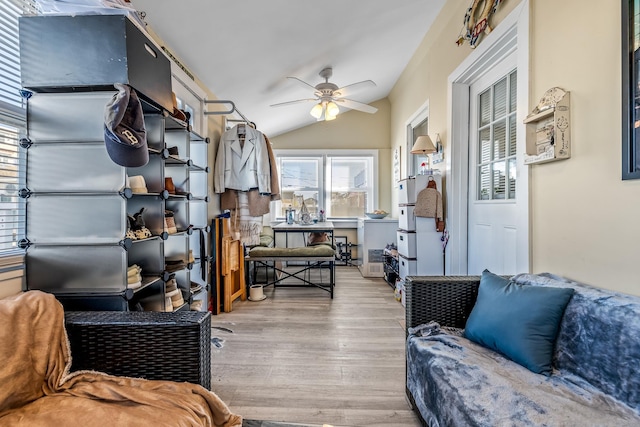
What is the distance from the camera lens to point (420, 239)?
9.39ft

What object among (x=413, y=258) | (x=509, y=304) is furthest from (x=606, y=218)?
(x=413, y=258)

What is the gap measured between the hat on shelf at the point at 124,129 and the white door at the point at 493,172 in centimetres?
220

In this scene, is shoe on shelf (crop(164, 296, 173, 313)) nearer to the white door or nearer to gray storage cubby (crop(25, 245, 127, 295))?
gray storage cubby (crop(25, 245, 127, 295))

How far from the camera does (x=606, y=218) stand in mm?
Answer: 1238

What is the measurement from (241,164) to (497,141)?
229 centimetres

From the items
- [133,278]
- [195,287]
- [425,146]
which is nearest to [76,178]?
[133,278]

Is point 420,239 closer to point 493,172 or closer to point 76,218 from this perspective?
point 493,172

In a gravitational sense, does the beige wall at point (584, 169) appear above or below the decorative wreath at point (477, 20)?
below

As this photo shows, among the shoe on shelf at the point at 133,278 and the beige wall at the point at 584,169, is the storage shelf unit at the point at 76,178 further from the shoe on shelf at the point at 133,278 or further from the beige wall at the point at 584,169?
the beige wall at the point at 584,169

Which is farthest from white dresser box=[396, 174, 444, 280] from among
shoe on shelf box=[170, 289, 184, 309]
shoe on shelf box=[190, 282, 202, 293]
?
shoe on shelf box=[170, 289, 184, 309]

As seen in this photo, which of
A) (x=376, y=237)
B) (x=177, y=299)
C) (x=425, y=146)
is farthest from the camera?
(x=376, y=237)

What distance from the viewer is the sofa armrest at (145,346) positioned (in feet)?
3.22

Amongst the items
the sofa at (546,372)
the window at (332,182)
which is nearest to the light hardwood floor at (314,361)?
the sofa at (546,372)

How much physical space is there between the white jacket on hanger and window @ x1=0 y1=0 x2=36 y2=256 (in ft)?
5.54
